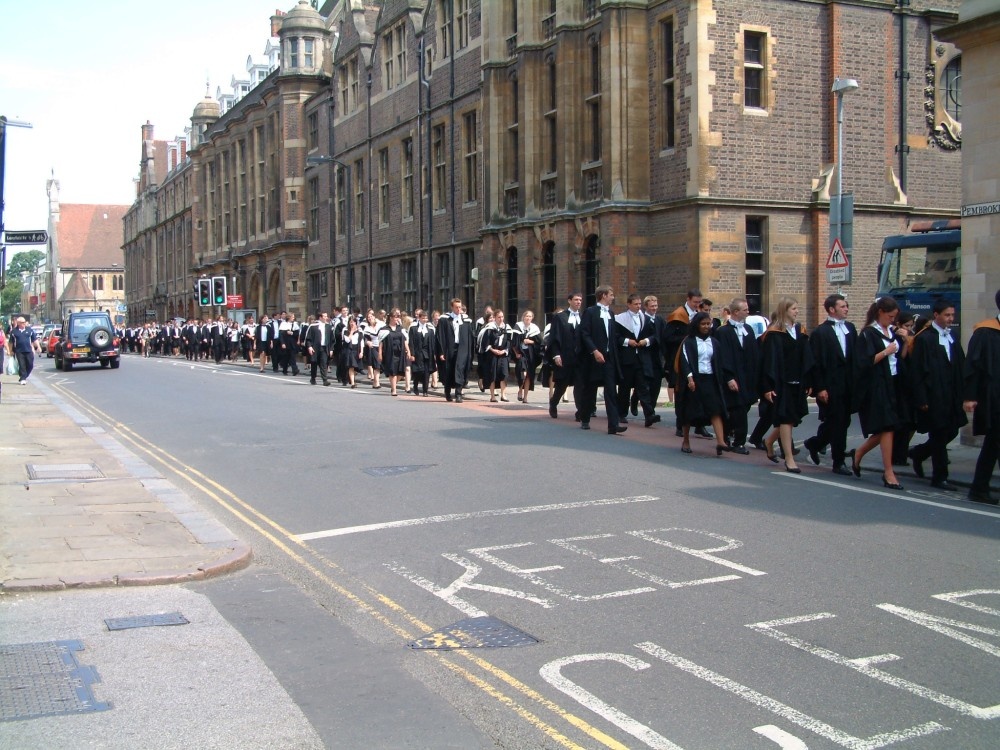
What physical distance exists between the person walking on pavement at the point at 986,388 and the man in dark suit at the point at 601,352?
5.66 meters

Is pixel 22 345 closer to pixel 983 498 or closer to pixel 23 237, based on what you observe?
pixel 23 237

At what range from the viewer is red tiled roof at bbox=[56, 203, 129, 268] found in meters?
132

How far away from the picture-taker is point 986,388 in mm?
9375

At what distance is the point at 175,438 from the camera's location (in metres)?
15.2

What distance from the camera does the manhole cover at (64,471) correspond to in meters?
11.1

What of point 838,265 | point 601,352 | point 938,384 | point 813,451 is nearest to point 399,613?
point 938,384

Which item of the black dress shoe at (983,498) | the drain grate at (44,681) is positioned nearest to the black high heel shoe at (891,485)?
the black dress shoe at (983,498)

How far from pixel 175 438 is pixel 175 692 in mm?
10785

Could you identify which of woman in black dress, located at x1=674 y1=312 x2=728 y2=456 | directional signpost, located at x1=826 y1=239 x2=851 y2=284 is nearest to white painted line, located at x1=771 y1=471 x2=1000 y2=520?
woman in black dress, located at x1=674 y1=312 x2=728 y2=456

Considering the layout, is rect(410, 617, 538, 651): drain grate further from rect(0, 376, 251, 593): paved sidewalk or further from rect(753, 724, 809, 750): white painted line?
rect(0, 376, 251, 593): paved sidewalk

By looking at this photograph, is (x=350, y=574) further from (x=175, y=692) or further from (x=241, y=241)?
(x=241, y=241)

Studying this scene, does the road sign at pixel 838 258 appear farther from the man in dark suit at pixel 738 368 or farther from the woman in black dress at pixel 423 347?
the woman in black dress at pixel 423 347

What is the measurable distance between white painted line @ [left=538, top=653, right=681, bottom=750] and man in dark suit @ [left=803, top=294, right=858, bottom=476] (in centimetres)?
674

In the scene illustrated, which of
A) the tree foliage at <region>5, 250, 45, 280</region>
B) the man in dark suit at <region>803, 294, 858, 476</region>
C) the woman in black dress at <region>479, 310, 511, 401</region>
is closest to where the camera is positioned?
the man in dark suit at <region>803, 294, 858, 476</region>
